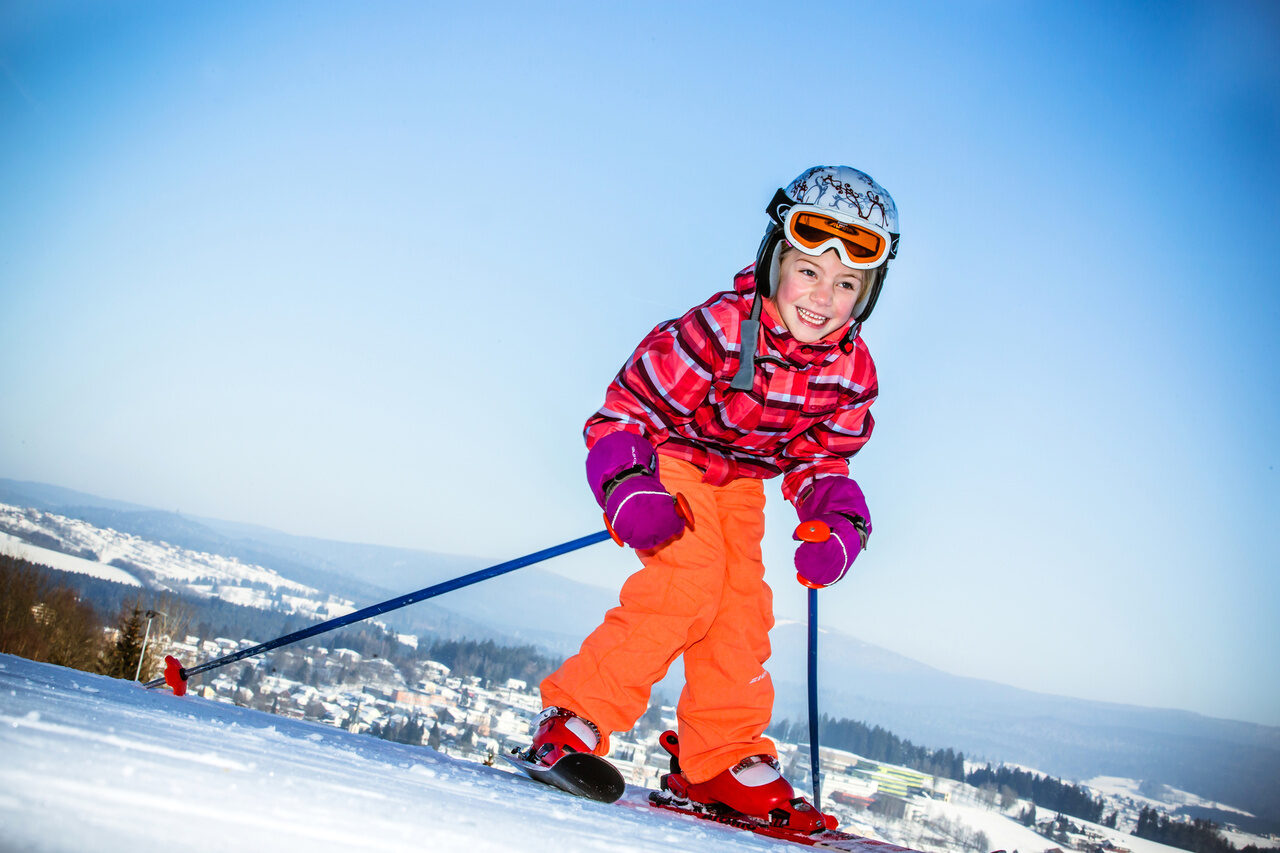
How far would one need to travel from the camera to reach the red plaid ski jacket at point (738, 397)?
7.09ft

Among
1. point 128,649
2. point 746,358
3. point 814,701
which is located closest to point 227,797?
point 746,358

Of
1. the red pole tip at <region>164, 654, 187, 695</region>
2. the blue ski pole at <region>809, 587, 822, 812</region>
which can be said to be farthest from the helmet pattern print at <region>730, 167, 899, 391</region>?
the red pole tip at <region>164, 654, 187, 695</region>

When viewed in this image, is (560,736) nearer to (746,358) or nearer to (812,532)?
(812,532)

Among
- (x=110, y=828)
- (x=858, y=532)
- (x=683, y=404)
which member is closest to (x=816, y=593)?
(x=858, y=532)

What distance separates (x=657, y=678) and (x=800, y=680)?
41.1 inches

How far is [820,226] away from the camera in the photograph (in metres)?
2.27

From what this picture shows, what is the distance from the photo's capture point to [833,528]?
2.19 metres

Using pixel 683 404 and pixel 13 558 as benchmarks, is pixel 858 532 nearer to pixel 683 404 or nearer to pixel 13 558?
pixel 683 404

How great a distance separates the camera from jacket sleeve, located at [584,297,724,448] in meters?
2.15

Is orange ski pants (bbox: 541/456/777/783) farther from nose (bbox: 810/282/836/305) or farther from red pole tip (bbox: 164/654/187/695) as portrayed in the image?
red pole tip (bbox: 164/654/187/695)

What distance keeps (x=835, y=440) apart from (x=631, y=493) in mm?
857

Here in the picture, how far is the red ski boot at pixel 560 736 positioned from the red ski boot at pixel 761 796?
1.63 ft

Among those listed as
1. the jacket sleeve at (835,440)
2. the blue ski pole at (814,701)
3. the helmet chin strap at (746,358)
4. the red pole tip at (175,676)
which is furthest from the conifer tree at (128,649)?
the helmet chin strap at (746,358)

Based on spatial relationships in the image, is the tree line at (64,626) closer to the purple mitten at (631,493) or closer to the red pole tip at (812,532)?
the purple mitten at (631,493)
